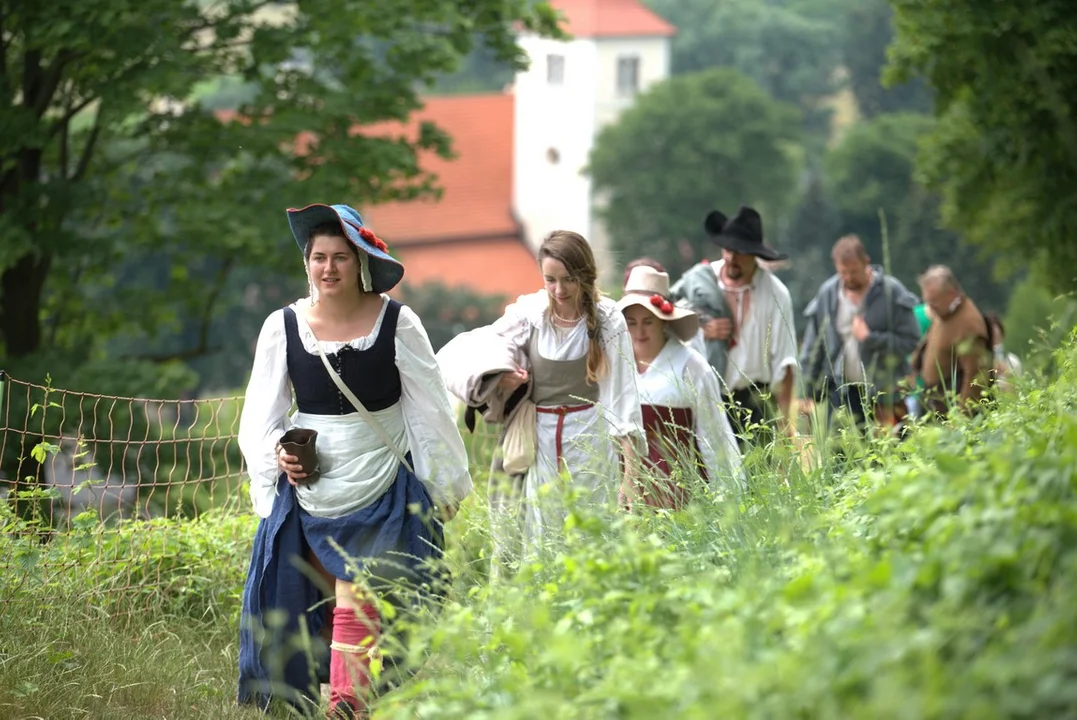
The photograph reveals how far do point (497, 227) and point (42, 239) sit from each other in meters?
73.9

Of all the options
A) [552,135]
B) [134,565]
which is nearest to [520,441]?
[134,565]

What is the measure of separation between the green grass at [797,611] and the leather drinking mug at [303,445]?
582 mm

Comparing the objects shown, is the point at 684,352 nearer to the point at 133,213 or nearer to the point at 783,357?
the point at 783,357

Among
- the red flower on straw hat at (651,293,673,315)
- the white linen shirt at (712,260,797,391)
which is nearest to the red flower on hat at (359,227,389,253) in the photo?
the red flower on straw hat at (651,293,673,315)

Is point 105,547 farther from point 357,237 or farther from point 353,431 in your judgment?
point 357,237

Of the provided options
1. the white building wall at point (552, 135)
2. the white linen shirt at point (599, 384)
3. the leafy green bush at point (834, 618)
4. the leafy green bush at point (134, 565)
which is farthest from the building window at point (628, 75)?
the leafy green bush at point (834, 618)

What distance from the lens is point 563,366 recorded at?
574 centimetres

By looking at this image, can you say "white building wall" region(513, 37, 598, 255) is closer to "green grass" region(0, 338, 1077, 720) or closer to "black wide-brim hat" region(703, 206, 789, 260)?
"black wide-brim hat" region(703, 206, 789, 260)

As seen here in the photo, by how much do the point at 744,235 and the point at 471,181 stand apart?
82668 mm

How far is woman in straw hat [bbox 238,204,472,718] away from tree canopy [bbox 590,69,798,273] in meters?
65.9

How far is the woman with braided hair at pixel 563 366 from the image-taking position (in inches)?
223

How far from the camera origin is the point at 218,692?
530cm

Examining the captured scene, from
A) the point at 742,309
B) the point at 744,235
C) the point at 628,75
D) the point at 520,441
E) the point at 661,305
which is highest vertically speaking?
the point at 628,75

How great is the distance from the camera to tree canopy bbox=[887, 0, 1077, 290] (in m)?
10.6
